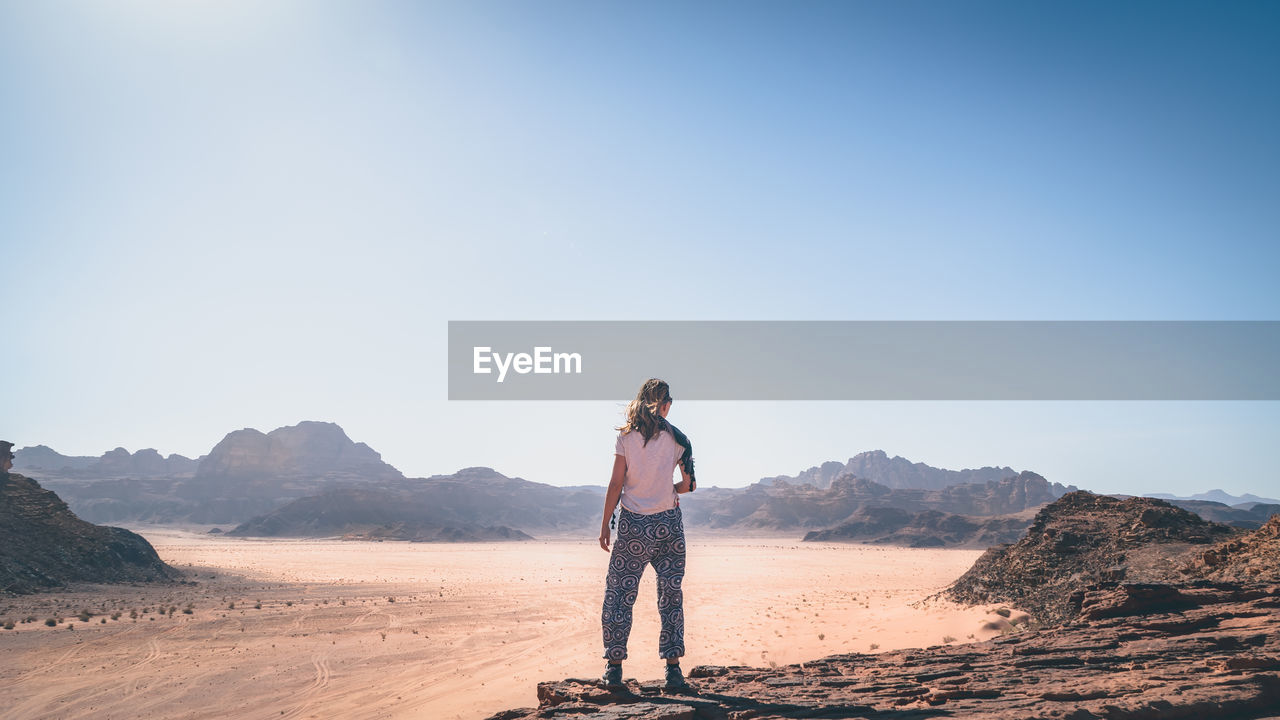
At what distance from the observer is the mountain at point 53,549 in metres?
22.2

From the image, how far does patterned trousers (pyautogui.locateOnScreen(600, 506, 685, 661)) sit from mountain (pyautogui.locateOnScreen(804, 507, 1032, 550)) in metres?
88.2

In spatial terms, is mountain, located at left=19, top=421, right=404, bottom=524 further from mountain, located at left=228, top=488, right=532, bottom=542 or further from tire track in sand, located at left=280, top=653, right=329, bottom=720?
tire track in sand, located at left=280, top=653, right=329, bottom=720

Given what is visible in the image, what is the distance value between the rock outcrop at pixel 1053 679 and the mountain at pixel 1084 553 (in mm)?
6367

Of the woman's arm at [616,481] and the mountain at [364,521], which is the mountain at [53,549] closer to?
the woman's arm at [616,481]

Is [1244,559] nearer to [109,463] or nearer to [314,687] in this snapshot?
[314,687]

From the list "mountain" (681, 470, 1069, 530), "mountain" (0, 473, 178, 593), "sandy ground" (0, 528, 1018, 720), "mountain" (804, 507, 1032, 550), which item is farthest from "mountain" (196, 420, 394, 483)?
"sandy ground" (0, 528, 1018, 720)

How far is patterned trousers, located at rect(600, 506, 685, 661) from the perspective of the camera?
4.70m

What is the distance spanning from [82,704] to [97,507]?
137770 millimetres

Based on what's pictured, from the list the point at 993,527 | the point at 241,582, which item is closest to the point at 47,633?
the point at 241,582

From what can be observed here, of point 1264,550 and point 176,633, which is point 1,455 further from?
point 1264,550

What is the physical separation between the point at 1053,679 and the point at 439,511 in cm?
11785

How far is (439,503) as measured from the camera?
122750 millimetres

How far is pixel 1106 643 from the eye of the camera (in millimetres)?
5199

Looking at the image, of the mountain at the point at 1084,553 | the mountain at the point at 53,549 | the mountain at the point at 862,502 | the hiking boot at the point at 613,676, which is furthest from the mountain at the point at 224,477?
the hiking boot at the point at 613,676
